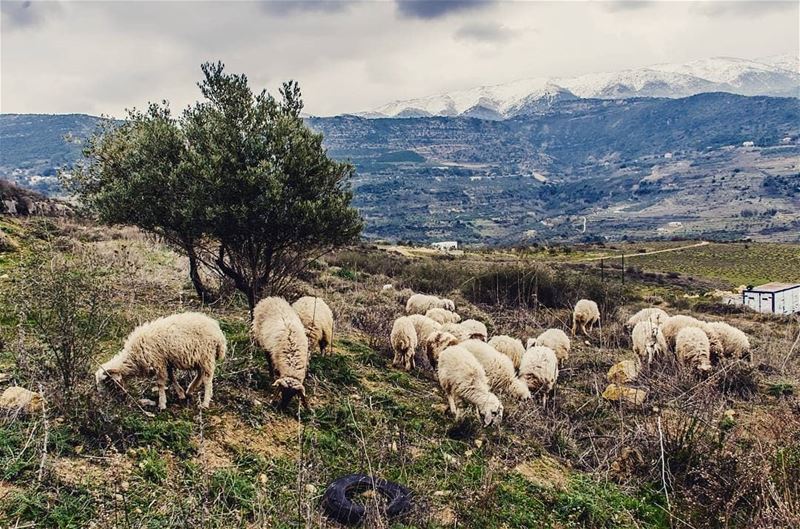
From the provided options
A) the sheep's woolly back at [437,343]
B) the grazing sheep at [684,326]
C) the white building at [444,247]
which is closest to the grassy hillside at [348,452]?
the sheep's woolly back at [437,343]

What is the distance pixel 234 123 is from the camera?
11.0 metres

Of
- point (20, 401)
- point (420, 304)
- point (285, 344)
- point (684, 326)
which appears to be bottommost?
point (684, 326)

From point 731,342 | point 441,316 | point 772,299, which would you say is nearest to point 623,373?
point 731,342

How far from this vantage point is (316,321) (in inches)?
411

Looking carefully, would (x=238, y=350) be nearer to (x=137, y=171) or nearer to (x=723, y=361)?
(x=137, y=171)

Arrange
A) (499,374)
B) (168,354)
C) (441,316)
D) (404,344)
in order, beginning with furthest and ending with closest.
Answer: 1. (441,316)
2. (404,344)
3. (499,374)
4. (168,354)

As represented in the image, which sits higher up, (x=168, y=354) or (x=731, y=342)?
(x=168, y=354)

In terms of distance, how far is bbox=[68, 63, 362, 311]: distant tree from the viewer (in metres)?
10.6

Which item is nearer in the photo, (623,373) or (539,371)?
(539,371)

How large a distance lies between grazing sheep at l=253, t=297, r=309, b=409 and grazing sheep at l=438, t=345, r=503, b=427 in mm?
2386

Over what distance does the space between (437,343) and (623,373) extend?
12.9 ft

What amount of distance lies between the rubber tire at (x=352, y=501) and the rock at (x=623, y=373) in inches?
256

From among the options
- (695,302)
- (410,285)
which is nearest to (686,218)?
(695,302)

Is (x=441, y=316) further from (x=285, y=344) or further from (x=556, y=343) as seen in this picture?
(x=285, y=344)
